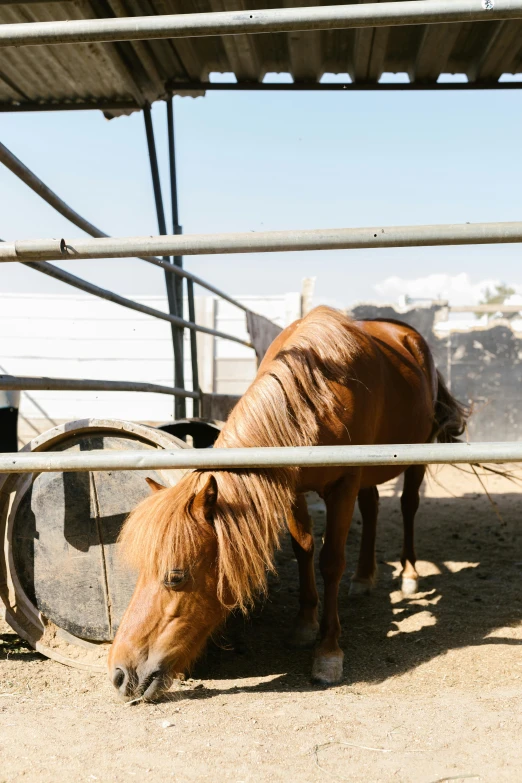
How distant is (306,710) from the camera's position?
205 cm

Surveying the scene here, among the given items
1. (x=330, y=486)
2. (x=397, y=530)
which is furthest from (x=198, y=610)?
(x=397, y=530)

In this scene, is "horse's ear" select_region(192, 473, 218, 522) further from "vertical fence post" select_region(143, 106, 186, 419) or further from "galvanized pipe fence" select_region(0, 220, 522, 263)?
"vertical fence post" select_region(143, 106, 186, 419)

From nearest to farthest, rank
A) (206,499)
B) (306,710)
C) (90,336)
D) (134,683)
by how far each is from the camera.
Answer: (306,710), (134,683), (206,499), (90,336)

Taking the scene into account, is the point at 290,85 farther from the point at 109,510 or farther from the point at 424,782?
the point at 424,782

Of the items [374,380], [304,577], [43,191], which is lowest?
[304,577]

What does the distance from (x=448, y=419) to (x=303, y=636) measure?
2.06 meters

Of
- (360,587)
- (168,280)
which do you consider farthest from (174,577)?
(168,280)

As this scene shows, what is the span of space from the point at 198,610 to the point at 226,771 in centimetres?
70

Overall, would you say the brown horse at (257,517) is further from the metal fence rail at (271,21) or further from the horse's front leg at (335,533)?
the metal fence rail at (271,21)

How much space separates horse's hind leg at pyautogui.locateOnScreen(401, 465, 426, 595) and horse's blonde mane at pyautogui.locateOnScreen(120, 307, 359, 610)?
1845mm

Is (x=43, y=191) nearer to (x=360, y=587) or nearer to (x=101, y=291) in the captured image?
(x=101, y=291)

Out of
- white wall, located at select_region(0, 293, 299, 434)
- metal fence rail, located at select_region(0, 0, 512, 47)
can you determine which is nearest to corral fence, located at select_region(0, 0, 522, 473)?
metal fence rail, located at select_region(0, 0, 512, 47)

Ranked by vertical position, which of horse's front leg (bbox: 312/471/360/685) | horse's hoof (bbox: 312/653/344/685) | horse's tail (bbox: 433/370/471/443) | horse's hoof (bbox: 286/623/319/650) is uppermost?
horse's tail (bbox: 433/370/471/443)

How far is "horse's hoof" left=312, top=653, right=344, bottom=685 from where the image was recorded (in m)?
2.64
